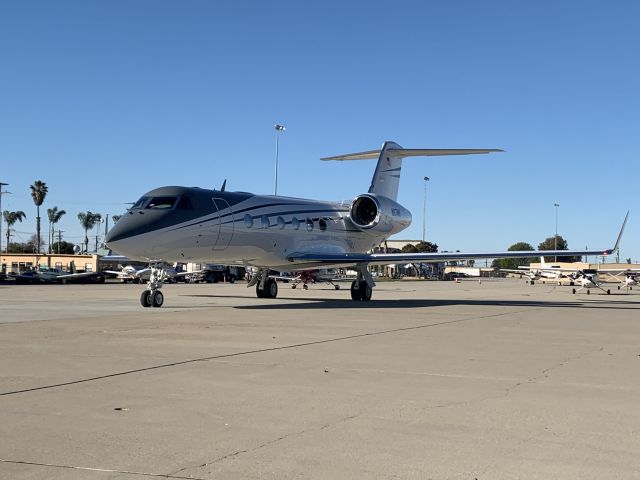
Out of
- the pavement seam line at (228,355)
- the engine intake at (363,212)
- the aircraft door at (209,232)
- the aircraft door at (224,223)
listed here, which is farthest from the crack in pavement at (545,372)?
the engine intake at (363,212)

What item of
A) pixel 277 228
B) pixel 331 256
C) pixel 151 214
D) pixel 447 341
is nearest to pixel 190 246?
pixel 151 214

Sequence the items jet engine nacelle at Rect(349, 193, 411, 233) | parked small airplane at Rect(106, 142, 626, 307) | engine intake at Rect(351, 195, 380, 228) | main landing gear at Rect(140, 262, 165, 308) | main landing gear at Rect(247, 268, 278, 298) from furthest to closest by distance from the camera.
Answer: engine intake at Rect(351, 195, 380, 228) → jet engine nacelle at Rect(349, 193, 411, 233) → main landing gear at Rect(247, 268, 278, 298) → main landing gear at Rect(140, 262, 165, 308) → parked small airplane at Rect(106, 142, 626, 307)

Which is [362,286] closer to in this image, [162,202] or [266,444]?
[162,202]

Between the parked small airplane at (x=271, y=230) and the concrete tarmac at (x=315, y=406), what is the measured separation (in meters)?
7.43

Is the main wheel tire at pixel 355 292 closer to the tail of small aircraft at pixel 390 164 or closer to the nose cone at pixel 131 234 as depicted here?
the tail of small aircraft at pixel 390 164

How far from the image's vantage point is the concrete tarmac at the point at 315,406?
14.8 feet

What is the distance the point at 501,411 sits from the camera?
6.07 meters

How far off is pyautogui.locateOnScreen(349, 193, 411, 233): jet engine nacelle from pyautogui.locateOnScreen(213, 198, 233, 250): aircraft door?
7448 millimetres

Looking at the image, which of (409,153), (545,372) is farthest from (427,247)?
(545,372)

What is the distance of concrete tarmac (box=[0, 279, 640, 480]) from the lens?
177 inches

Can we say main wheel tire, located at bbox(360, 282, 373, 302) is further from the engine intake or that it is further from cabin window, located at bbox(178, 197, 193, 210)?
cabin window, located at bbox(178, 197, 193, 210)

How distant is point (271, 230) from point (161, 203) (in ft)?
15.9

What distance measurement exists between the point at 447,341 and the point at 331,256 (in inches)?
515

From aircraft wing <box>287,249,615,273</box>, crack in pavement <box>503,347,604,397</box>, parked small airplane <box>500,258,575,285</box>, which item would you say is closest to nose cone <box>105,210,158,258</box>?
aircraft wing <box>287,249,615,273</box>
